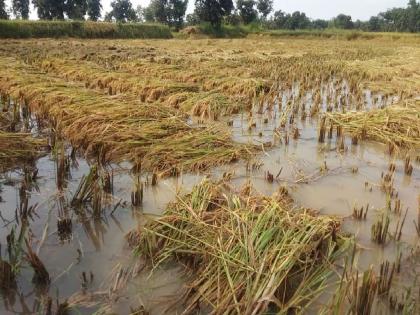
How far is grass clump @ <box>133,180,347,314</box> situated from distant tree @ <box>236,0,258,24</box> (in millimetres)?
49677

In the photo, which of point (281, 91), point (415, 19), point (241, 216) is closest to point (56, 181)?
point (241, 216)

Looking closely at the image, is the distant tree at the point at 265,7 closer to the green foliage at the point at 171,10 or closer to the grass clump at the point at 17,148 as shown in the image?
the green foliage at the point at 171,10

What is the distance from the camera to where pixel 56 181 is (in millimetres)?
3469

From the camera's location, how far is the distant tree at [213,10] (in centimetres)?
4212

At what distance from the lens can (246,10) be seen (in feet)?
161

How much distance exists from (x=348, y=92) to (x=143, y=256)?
6858mm

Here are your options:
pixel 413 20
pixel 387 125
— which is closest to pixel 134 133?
pixel 387 125

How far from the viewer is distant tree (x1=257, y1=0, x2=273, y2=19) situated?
61.0 meters

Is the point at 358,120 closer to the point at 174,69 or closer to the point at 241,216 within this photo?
the point at 241,216

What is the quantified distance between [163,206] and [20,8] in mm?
57658

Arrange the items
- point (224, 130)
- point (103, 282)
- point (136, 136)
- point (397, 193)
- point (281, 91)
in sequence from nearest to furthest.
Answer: point (103, 282) < point (397, 193) < point (136, 136) < point (224, 130) < point (281, 91)

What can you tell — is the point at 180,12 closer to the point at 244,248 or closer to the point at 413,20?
the point at 413,20

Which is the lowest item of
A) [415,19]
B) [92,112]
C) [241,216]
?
[241,216]

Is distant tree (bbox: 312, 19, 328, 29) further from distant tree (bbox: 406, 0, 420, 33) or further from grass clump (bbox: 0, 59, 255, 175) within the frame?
grass clump (bbox: 0, 59, 255, 175)
